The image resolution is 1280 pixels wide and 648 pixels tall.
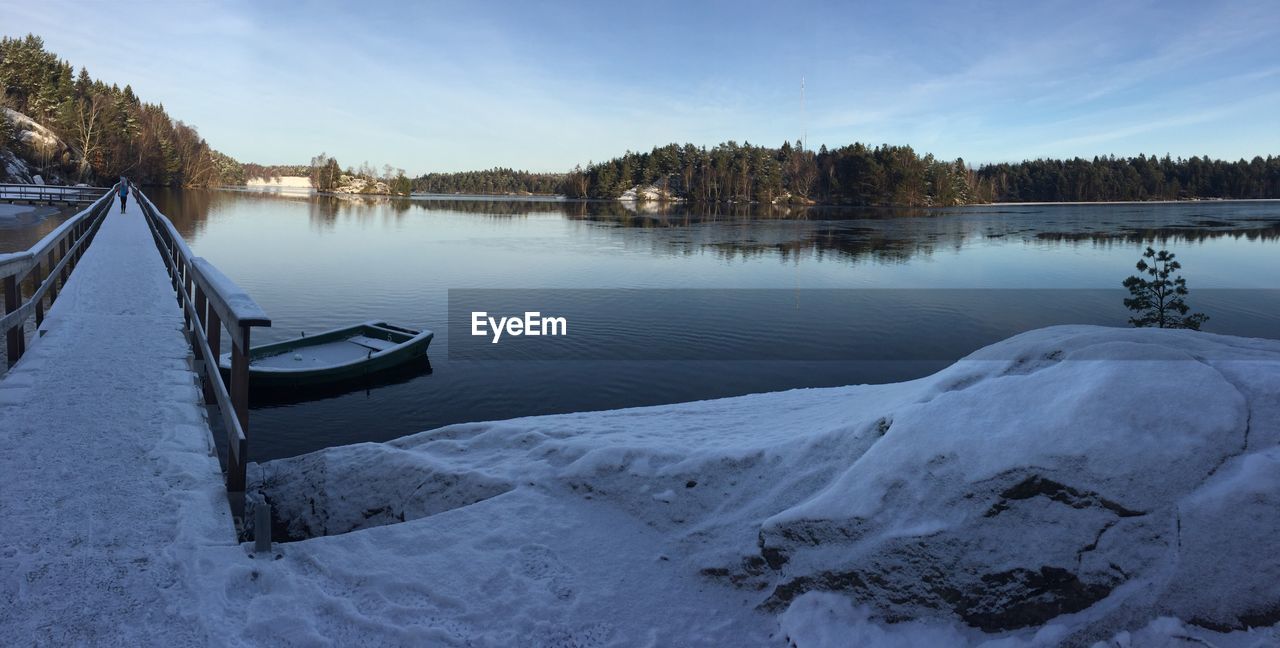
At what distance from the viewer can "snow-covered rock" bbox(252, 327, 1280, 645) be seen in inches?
132

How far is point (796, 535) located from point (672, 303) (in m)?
21.4

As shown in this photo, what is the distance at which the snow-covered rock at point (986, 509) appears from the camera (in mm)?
3346

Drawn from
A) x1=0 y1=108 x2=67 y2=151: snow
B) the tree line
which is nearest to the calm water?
x1=0 y1=108 x2=67 y2=151: snow

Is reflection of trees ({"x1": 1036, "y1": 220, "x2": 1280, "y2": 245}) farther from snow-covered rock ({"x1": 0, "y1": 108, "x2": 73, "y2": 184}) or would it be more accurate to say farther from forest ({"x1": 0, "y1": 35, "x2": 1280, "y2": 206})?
snow-covered rock ({"x1": 0, "y1": 108, "x2": 73, "y2": 184})

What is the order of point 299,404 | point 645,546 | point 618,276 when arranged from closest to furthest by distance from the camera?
point 645,546 → point 299,404 → point 618,276

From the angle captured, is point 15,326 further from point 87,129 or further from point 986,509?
point 87,129

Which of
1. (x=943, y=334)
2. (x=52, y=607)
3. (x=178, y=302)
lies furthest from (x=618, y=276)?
→ (x=52, y=607)

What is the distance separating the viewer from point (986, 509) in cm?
379

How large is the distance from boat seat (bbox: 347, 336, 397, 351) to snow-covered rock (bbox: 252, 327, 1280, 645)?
12.0 meters

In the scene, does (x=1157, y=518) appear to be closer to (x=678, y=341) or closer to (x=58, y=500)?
(x=58, y=500)

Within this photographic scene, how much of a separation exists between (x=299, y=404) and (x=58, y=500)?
1006 centimetres

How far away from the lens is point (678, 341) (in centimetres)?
1969

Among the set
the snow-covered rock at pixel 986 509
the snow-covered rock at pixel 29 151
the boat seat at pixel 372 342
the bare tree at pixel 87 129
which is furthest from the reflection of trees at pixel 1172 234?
the bare tree at pixel 87 129

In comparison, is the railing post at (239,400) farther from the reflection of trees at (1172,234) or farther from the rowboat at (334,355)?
the reflection of trees at (1172,234)
